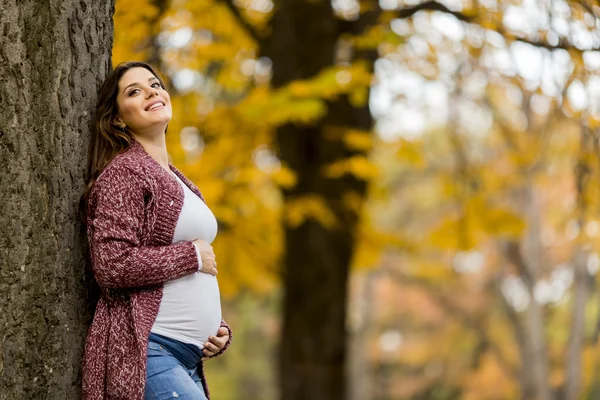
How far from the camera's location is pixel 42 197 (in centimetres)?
249

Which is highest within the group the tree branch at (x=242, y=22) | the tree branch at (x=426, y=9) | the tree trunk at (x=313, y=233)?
the tree branch at (x=426, y=9)

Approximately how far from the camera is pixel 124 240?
238 cm

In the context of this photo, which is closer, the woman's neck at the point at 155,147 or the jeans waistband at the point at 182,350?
the jeans waistband at the point at 182,350

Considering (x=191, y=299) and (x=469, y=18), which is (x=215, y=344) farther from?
(x=469, y=18)

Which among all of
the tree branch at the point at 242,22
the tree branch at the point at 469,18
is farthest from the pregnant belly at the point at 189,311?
the tree branch at the point at 242,22

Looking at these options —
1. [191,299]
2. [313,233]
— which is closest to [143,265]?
[191,299]

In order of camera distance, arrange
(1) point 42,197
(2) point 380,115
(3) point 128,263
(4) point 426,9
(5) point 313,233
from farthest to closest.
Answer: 1. (2) point 380,115
2. (5) point 313,233
3. (4) point 426,9
4. (1) point 42,197
5. (3) point 128,263

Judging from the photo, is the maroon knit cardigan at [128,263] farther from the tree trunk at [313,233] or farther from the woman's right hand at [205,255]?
the tree trunk at [313,233]

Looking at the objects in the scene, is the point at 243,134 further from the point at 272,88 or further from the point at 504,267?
the point at 504,267

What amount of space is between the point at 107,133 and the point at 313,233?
5248mm

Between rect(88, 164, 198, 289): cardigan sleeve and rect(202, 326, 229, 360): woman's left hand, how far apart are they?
27cm

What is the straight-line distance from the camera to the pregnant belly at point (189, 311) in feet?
8.08

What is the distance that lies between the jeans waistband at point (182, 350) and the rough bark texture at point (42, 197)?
1.07 feet

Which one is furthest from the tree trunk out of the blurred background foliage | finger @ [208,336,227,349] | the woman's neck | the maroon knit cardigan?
the maroon knit cardigan
